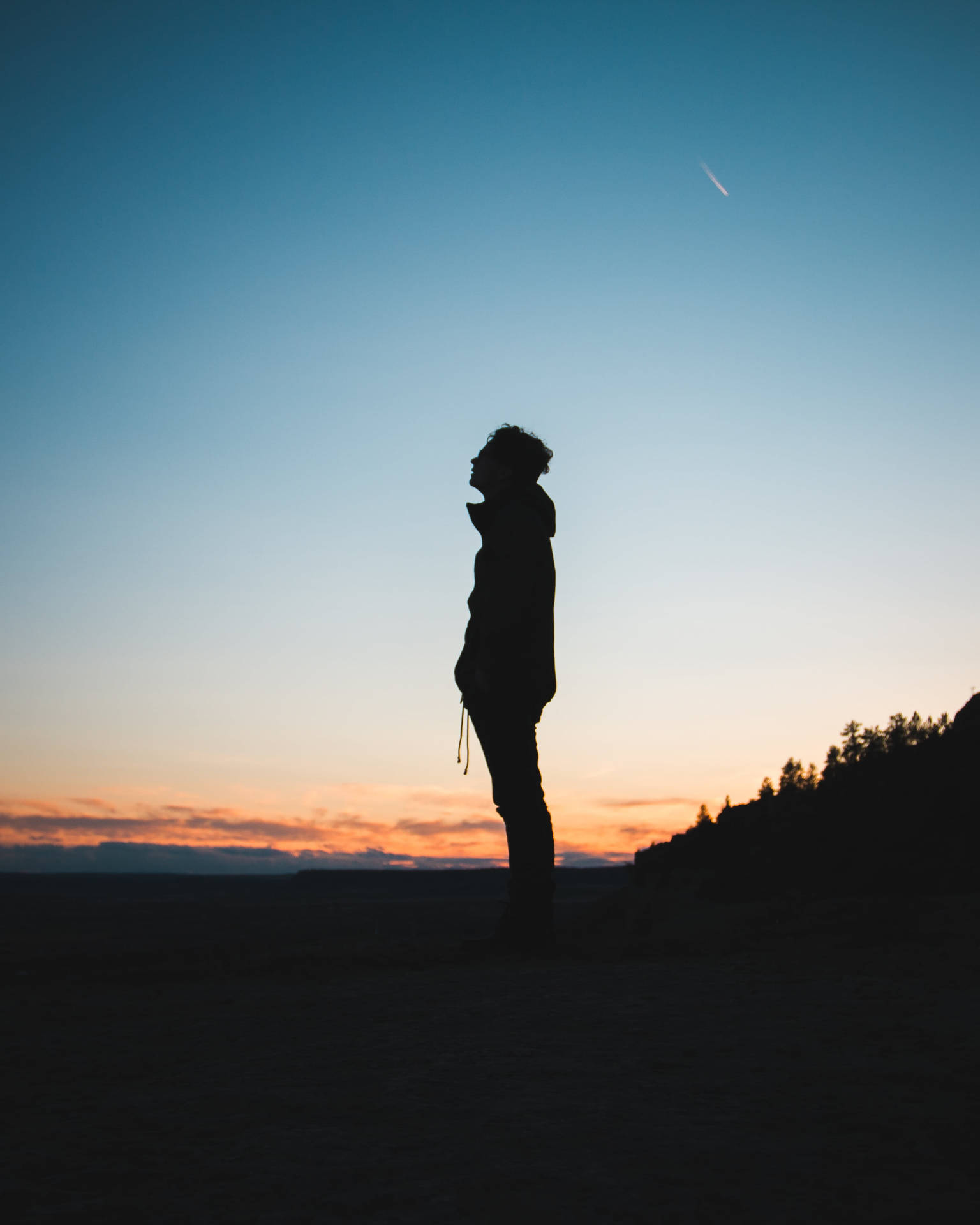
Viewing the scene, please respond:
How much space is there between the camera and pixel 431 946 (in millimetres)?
3783

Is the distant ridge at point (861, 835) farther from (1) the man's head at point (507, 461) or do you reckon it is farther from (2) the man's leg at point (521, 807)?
(1) the man's head at point (507, 461)

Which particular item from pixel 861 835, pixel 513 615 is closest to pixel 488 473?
pixel 513 615

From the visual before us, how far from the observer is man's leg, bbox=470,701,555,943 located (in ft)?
12.5

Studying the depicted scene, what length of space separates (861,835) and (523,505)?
12.4 ft

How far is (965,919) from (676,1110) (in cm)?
255

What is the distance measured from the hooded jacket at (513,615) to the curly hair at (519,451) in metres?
0.28

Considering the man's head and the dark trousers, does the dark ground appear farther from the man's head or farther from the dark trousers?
the man's head

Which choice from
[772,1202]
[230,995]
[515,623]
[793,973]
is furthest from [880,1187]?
[515,623]

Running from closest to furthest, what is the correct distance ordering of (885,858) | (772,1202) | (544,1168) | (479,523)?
(772,1202) < (544,1168) < (479,523) < (885,858)

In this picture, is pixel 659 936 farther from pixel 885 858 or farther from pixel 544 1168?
pixel 544 1168

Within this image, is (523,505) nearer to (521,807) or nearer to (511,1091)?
(521,807)

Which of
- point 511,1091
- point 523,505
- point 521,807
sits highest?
point 523,505

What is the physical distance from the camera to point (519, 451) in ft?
14.5

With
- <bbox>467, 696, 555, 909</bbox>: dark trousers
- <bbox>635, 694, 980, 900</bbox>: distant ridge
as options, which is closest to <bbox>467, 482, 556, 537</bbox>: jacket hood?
<bbox>467, 696, 555, 909</bbox>: dark trousers
